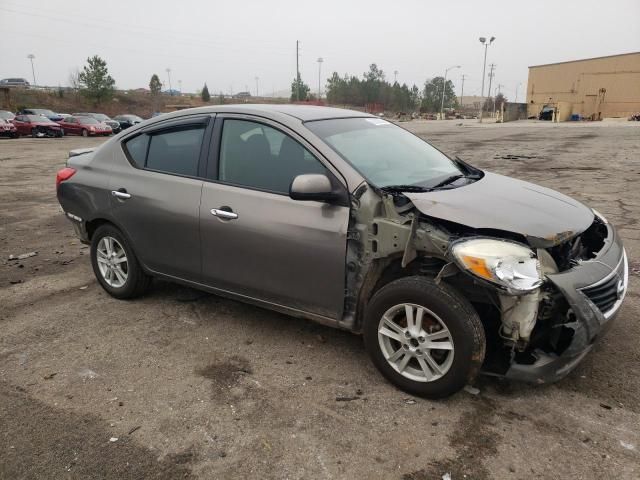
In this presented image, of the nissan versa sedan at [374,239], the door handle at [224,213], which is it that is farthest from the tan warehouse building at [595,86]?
the door handle at [224,213]

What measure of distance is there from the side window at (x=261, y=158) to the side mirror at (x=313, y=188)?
0.61 ft

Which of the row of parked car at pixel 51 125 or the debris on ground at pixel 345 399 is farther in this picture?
the row of parked car at pixel 51 125

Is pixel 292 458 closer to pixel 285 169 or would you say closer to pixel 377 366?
pixel 377 366

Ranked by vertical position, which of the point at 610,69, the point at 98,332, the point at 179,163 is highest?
the point at 610,69

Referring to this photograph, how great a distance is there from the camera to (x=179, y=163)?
13.3 ft

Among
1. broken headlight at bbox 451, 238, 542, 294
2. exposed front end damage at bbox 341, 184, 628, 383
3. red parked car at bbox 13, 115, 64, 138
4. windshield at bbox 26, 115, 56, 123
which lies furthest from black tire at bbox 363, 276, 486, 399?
windshield at bbox 26, 115, 56, 123

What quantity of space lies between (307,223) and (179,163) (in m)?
1.38

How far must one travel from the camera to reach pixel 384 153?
373 centimetres

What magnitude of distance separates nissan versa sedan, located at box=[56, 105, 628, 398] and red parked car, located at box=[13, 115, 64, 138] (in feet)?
95.3

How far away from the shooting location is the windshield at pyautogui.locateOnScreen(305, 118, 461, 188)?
342 cm

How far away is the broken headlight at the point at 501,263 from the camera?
2.64 meters

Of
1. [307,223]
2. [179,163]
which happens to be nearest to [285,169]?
[307,223]

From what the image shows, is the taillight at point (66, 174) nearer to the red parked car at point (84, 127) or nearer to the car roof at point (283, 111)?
the car roof at point (283, 111)

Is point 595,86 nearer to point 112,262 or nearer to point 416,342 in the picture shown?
point 112,262
